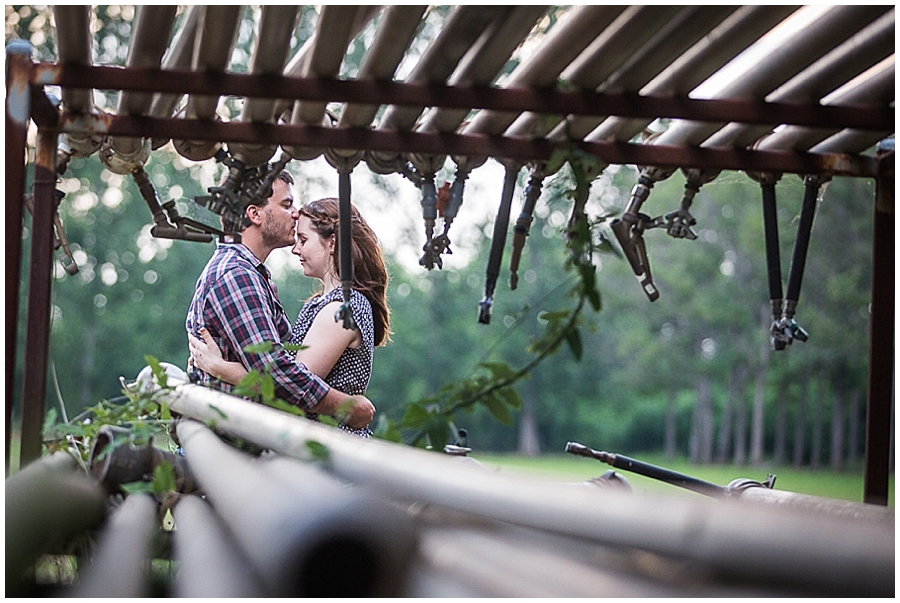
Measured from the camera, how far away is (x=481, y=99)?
2328 mm

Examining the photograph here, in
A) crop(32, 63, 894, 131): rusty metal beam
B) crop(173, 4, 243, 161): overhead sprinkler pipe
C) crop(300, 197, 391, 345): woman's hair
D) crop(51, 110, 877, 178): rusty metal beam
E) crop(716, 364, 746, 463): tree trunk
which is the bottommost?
crop(716, 364, 746, 463): tree trunk

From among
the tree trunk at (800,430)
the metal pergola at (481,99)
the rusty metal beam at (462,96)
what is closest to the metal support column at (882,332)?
the metal pergola at (481,99)

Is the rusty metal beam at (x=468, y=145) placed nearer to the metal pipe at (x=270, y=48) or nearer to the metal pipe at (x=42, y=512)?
the metal pipe at (x=270, y=48)

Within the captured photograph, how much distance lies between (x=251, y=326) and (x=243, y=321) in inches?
1.1

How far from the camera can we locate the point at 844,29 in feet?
6.77

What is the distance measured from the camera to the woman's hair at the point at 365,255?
11.5 ft

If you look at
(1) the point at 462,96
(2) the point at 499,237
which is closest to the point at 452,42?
(1) the point at 462,96

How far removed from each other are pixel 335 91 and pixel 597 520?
146cm

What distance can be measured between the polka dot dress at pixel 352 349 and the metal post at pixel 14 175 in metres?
1.19

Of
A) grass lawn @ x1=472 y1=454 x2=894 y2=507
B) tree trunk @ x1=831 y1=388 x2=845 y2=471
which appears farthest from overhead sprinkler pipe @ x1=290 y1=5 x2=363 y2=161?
tree trunk @ x1=831 y1=388 x2=845 y2=471

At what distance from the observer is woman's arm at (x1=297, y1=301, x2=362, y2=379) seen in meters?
3.09

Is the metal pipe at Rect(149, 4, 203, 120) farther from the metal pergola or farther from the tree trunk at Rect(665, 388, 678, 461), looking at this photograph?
the tree trunk at Rect(665, 388, 678, 461)

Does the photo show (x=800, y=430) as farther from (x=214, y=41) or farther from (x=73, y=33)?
(x=73, y=33)

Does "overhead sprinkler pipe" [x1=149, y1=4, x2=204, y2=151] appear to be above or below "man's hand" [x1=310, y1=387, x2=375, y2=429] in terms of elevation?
above
